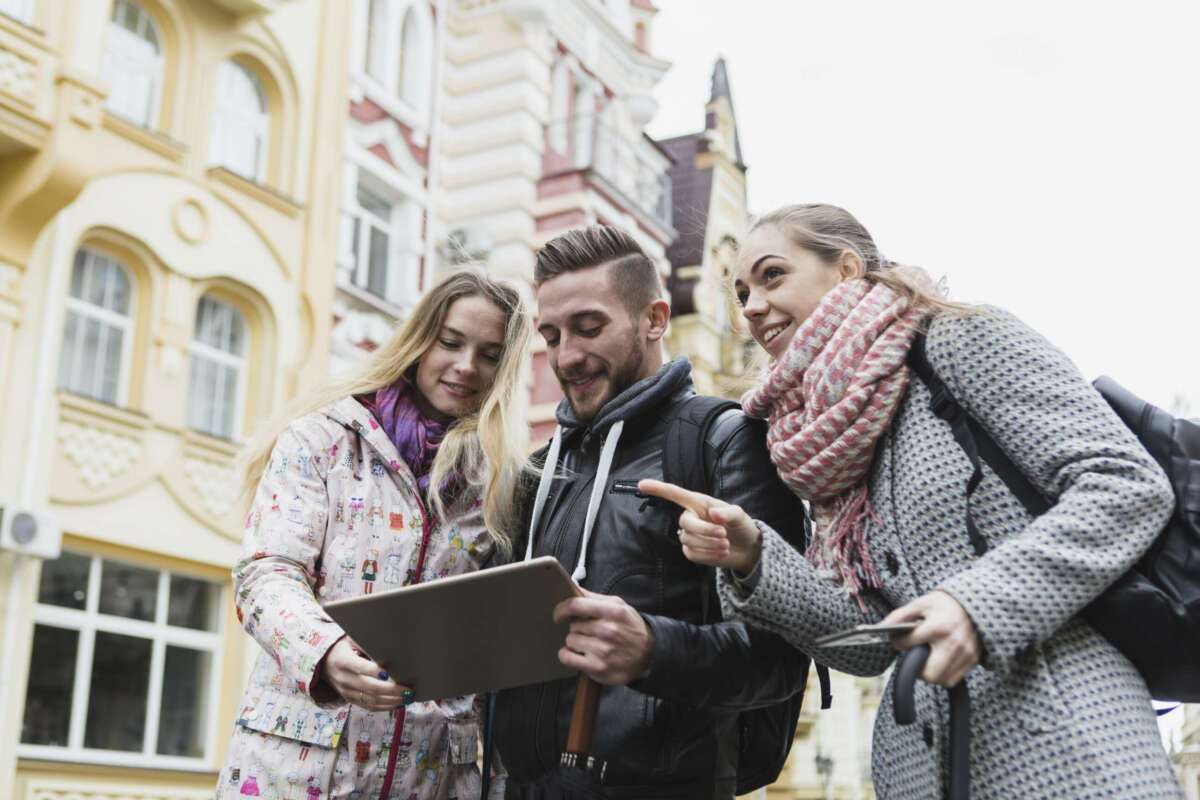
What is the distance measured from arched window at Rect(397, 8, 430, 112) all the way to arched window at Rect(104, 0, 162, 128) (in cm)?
439

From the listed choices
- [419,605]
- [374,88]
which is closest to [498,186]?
[374,88]

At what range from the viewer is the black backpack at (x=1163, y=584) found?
2.18m

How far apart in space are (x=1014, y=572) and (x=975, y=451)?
0.30 m

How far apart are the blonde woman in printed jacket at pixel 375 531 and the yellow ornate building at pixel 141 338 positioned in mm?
8061

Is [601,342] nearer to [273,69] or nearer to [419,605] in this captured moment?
[419,605]

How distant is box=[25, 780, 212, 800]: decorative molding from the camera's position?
10383 millimetres

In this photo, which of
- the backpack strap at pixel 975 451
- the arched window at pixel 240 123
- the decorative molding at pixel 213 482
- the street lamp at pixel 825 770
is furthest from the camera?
the street lamp at pixel 825 770

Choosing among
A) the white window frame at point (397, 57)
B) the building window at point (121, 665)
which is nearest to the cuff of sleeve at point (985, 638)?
the building window at point (121, 665)

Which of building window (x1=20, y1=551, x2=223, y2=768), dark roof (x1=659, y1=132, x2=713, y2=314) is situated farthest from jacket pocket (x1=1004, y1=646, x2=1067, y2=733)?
dark roof (x1=659, y1=132, x2=713, y2=314)

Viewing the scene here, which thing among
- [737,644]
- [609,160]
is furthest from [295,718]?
[609,160]

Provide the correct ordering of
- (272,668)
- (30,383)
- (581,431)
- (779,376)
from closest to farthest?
(779,376) → (272,668) → (581,431) → (30,383)

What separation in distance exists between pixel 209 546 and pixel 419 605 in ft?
34.3

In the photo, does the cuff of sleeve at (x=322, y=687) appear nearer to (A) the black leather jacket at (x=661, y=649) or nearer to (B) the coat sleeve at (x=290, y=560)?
(B) the coat sleeve at (x=290, y=560)

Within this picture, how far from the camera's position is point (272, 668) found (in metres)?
3.14
